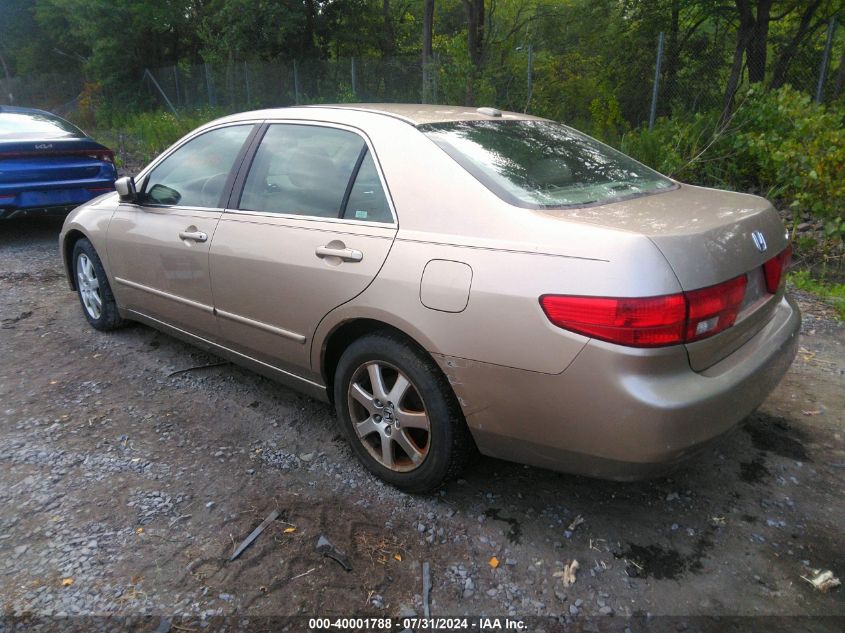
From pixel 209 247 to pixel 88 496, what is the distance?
1395 millimetres

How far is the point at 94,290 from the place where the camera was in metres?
4.86

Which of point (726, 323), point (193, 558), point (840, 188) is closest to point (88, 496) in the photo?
point (193, 558)

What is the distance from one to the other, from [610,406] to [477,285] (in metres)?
0.63

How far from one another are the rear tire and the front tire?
2612 millimetres

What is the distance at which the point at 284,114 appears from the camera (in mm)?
3482

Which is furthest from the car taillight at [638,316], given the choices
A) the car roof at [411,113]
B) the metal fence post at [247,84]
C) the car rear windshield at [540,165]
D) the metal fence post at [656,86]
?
the metal fence post at [247,84]

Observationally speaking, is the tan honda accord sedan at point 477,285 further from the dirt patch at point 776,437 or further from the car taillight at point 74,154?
the car taillight at point 74,154

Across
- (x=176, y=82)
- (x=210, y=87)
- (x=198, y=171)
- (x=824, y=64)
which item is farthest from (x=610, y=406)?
(x=176, y=82)

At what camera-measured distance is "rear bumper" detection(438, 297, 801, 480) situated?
6.98 ft

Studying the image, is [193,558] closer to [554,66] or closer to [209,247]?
[209,247]

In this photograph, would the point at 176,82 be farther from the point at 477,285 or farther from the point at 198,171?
the point at 477,285

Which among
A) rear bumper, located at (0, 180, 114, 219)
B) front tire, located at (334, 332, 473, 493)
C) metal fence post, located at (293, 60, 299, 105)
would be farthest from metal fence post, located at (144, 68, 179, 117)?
front tire, located at (334, 332, 473, 493)

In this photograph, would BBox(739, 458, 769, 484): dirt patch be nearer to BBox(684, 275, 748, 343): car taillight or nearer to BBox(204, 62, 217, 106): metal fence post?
BBox(684, 275, 748, 343): car taillight

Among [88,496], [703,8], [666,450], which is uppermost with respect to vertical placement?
[703,8]
